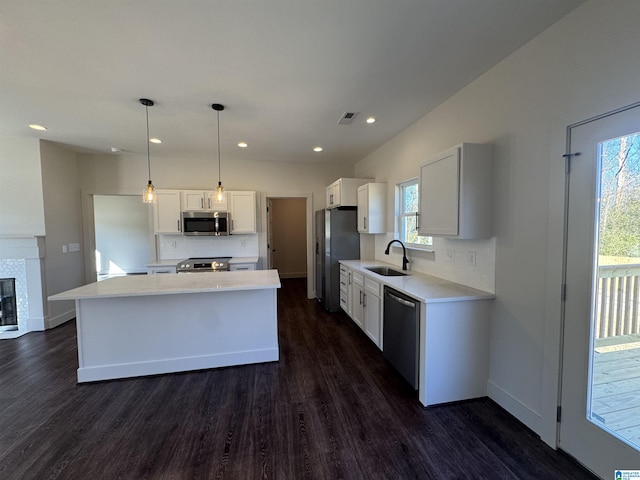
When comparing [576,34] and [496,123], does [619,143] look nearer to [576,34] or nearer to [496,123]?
[576,34]

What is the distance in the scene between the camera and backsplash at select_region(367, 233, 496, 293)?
7.29ft

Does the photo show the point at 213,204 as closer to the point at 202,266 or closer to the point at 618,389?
the point at 202,266

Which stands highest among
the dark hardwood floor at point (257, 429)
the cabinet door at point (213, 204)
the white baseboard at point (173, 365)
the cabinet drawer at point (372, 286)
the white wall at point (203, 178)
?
the white wall at point (203, 178)

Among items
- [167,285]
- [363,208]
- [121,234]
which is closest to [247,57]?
[167,285]

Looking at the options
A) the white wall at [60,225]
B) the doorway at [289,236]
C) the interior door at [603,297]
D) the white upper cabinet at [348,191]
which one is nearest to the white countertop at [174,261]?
the white wall at [60,225]

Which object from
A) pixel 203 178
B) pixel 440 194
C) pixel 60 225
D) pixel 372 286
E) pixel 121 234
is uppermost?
pixel 203 178

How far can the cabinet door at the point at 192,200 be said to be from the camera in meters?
4.52

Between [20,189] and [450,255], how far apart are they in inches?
224

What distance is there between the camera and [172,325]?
2.67 meters

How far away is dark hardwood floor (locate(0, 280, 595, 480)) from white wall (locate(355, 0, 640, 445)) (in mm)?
400

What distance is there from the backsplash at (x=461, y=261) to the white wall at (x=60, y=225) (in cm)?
517

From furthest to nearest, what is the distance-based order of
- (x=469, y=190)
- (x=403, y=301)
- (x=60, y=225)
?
(x=60, y=225) → (x=403, y=301) → (x=469, y=190)

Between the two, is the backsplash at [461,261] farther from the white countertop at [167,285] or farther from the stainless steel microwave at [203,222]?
the stainless steel microwave at [203,222]

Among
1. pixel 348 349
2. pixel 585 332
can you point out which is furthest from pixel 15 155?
pixel 585 332
